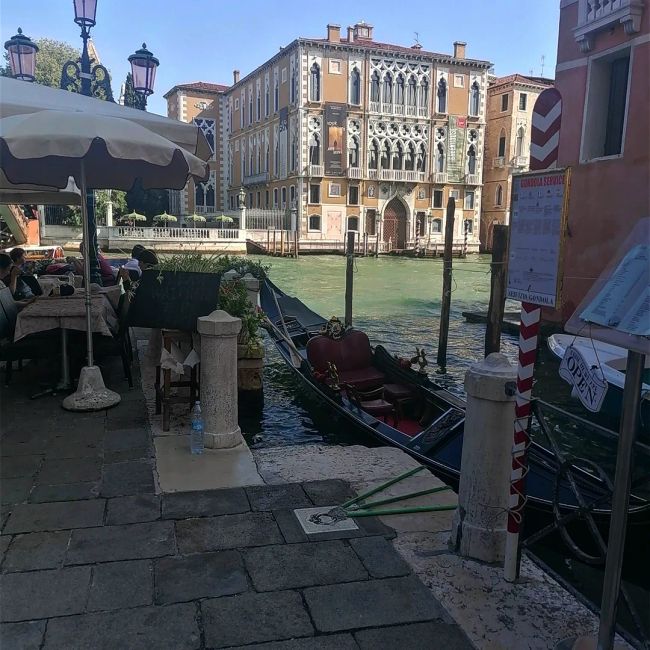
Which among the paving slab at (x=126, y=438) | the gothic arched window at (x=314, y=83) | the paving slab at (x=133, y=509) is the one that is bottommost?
the paving slab at (x=126, y=438)

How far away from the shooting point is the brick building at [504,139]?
42188 mm

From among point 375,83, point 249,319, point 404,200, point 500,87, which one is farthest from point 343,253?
point 249,319

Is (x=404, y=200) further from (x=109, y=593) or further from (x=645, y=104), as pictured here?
(x=109, y=593)

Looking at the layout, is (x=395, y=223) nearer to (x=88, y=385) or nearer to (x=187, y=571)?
(x=88, y=385)

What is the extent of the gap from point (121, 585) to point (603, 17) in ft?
35.9

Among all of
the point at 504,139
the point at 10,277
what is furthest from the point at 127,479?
the point at 504,139

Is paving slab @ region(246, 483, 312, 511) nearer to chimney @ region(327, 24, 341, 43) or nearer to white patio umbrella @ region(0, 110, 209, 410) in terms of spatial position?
white patio umbrella @ region(0, 110, 209, 410)

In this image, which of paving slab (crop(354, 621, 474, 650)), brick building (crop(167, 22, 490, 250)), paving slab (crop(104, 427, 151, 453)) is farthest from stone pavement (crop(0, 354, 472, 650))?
brick building (crop(167, 22, 490, 250))

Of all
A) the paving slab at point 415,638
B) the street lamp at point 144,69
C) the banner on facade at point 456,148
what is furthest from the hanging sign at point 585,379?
the banner on facade at point 456,148

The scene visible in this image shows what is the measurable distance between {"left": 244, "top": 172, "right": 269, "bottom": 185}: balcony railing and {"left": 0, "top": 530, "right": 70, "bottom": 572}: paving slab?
41801 millimetres

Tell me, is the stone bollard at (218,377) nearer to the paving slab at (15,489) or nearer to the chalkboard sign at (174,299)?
the chalkboard sign at (174,299)

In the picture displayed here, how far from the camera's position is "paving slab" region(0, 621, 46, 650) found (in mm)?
2059

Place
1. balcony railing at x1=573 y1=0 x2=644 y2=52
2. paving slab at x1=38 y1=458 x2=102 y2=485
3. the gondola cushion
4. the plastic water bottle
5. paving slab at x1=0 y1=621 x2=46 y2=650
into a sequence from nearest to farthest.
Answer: paving slab at x1=0 y1=621 x2=46 y2=650 < paving slab at x1=38 y1=458 x2=102 y2=485 < the plastic water bottle < the gondola cushion < balcony railing at x1=573 y1=0 x2=644 y2=52

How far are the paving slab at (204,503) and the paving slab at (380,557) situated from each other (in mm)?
651
